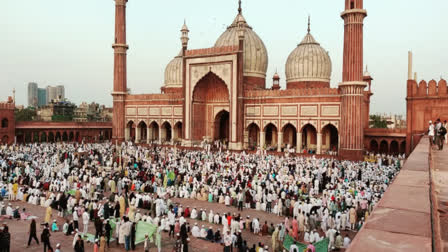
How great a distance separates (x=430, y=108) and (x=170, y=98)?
2113 centimetres

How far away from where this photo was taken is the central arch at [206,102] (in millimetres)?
29578

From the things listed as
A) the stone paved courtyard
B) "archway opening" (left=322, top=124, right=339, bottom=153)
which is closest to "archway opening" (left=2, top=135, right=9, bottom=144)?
the stone paved courtyard

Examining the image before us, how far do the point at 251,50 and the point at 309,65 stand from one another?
220 inches

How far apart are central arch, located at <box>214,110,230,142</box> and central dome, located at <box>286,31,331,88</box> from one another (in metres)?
6.64

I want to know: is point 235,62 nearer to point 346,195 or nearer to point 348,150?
point 348,150

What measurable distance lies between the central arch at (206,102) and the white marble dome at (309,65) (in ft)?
21.0

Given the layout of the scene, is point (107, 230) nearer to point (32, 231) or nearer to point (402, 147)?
point (32, 231)

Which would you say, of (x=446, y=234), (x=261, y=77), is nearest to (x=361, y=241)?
(x=446, y=234)

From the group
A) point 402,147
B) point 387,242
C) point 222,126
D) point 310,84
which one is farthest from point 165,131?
point 387,242

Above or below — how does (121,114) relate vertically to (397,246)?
above

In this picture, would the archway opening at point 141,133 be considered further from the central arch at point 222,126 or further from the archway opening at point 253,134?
the archway opening at point 253,134

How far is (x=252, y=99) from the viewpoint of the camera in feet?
88.7

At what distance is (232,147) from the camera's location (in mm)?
26734

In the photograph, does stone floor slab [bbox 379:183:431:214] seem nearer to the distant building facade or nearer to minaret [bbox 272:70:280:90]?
minaret [bbox 272:70:280:90]
